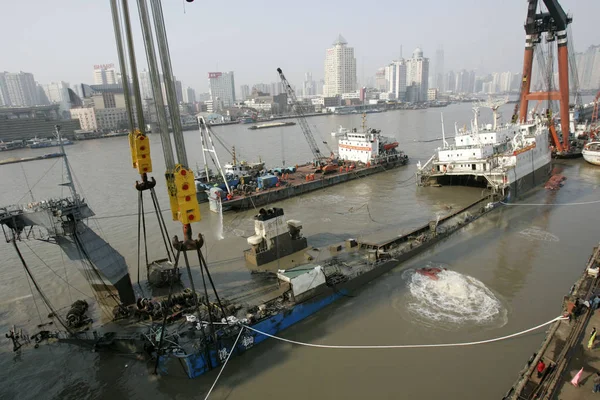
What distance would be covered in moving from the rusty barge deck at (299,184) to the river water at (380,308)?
2.02m

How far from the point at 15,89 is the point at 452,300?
847 ft

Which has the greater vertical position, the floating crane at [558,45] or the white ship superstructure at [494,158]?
the floating crane at [558,45]

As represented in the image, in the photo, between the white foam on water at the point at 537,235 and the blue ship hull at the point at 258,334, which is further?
the white foam on water at the point at 537,235

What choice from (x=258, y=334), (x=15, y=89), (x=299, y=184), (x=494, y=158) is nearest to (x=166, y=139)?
(x=258, y=334)

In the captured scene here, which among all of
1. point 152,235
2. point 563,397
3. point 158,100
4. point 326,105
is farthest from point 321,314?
point 326,105

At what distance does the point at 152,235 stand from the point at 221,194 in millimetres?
6218

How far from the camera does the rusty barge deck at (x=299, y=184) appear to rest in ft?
87.2

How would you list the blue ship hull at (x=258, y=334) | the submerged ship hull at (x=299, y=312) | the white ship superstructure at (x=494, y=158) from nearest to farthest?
the blue ship hull at (x=258, y=334)
the submerged ship hull at (x=299, y=312)
the white ship superstructure at (x=494, y=158)

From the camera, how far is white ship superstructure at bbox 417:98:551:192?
83.0 ft

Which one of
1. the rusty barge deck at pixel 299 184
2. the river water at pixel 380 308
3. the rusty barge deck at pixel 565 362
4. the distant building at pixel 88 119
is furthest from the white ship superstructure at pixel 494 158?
the distant building at pixel 88 119

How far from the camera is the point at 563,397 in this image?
6.76 m

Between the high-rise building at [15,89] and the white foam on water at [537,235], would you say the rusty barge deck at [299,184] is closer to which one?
the white foam on water at [537,235]

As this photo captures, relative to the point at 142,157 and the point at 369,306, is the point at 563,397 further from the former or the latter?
the point at 142,157

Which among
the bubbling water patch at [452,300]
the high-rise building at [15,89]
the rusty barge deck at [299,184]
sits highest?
the high-rise building at [15,89]
